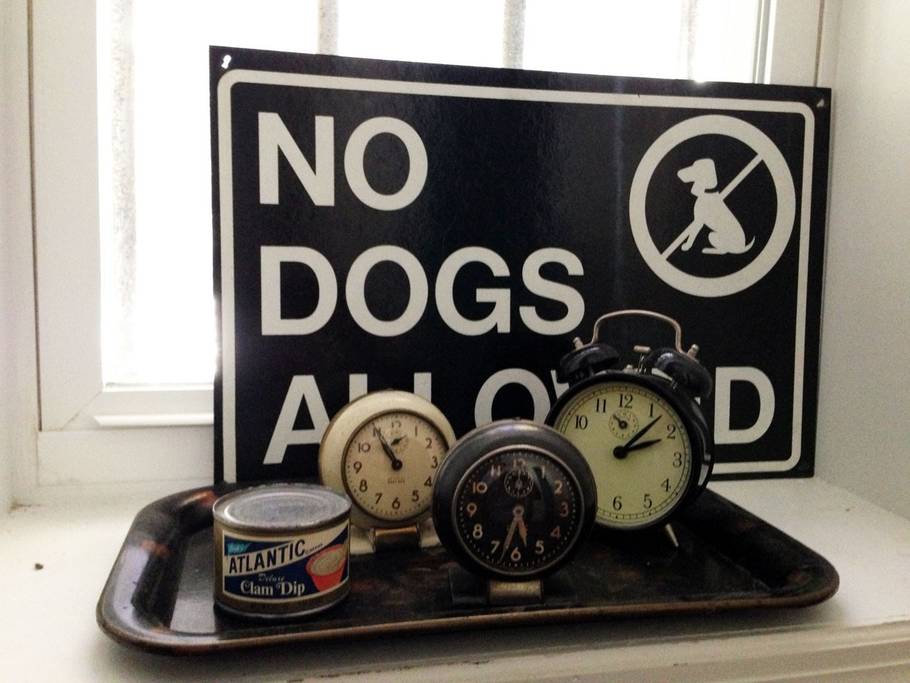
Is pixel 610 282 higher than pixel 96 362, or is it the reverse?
pixel 610 282

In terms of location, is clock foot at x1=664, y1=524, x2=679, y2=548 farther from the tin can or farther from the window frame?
the window frame

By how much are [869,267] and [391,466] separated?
0.67 metres

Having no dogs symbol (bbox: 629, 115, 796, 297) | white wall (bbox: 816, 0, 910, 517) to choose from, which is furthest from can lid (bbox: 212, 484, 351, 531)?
white wall (bbox: 816, 0, 910, 517)

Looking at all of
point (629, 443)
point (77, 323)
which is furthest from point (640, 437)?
point (77, 323)

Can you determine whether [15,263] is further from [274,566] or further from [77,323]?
[274,566]

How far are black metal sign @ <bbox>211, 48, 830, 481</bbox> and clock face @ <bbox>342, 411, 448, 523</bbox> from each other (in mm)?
190

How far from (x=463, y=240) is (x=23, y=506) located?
0.63m

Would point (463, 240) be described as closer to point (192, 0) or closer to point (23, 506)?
point (192, 0)

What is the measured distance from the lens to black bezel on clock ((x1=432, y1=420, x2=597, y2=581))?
27.9 inches

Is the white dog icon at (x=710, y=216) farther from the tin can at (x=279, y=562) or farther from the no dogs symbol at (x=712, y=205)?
the tin can at (x=279, y=562)

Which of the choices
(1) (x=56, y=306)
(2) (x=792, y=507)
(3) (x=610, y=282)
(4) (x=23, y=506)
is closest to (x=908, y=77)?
(3) (x=610, y=282)

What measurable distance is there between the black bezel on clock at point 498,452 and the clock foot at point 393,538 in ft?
0.43

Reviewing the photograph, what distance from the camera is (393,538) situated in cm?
84

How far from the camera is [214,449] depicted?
100 centimetres
